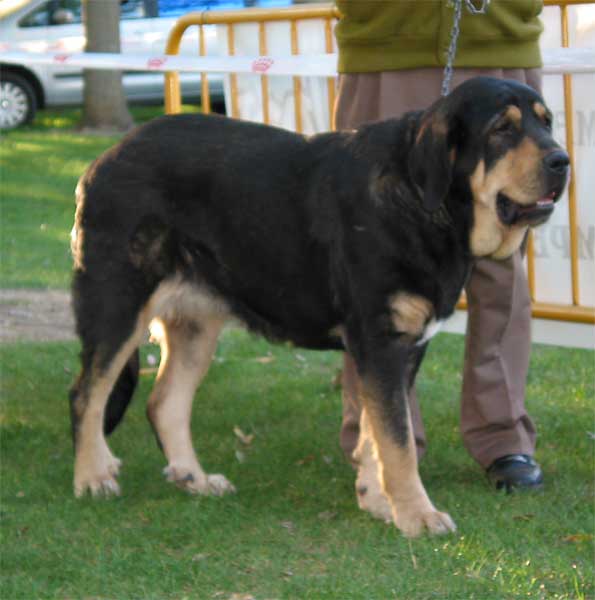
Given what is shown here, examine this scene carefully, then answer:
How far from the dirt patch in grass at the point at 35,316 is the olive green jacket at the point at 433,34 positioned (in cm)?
313

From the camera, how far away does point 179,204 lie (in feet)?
15.7

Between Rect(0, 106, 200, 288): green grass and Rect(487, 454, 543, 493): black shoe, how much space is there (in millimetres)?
4930

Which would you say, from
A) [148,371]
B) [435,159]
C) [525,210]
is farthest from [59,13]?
[525,210]

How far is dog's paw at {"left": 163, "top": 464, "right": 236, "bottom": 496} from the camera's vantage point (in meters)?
5.07

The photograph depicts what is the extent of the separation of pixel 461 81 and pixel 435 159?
0.84 m

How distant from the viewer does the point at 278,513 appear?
4.79 meters

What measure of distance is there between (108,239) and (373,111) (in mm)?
1168

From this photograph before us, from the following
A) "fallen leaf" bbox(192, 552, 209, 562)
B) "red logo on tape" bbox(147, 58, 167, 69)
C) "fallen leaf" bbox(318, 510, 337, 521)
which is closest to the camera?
"fallen leaf" bbox(192, 552, 209, 562)

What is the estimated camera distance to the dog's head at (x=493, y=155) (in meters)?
4.02

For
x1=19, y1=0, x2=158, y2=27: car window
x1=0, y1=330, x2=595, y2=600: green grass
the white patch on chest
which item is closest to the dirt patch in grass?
x1=0, y1=330, x2=595, y2=600: green grass

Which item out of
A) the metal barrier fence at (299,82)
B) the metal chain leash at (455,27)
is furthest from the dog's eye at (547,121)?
the metal barrier fence at (299,82)

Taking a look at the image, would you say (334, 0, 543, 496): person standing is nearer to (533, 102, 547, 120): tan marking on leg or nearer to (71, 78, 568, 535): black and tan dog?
(71, 78, 568, 535): black and tan dog

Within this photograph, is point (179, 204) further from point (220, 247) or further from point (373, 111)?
point (373, 111)

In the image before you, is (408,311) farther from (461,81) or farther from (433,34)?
(433,34)
